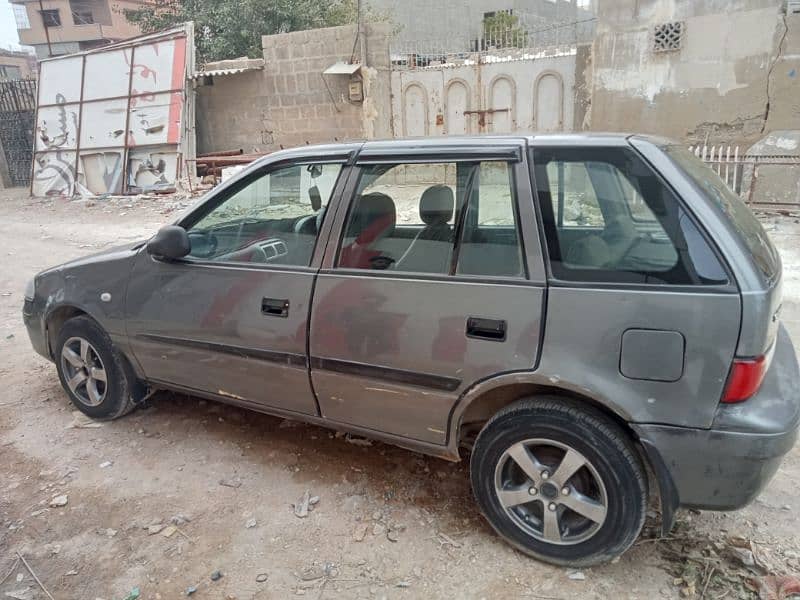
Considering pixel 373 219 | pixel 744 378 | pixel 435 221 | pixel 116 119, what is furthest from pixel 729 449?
pixel 116 119

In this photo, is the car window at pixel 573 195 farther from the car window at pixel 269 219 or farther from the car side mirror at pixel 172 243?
the car side mirror at pixel 172 243

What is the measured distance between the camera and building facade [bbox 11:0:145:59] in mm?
42031

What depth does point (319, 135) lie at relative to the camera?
13.6m

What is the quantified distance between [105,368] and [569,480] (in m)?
2.84

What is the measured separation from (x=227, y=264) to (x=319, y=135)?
11.2m

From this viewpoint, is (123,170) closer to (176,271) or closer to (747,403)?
(176,271)

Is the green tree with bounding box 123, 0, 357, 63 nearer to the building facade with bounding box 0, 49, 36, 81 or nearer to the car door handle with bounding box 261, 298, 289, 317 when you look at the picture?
the car door handle with bounding box 261, 298, 289, 317

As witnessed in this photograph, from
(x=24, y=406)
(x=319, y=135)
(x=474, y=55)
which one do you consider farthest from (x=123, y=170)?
(x=24, y=406)

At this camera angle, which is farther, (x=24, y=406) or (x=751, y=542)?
(x=24, y=406)

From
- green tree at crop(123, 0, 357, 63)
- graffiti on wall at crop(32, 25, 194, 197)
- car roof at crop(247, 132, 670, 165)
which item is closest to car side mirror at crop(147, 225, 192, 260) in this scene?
car roof at crop(247, 132, 670, 165)

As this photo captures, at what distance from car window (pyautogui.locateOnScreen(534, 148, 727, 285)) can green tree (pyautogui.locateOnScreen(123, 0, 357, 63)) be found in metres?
15.3

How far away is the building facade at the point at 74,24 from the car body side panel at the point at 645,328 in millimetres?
48990

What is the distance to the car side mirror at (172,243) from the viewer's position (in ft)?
10.1

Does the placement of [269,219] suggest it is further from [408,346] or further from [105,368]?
[105,368]
